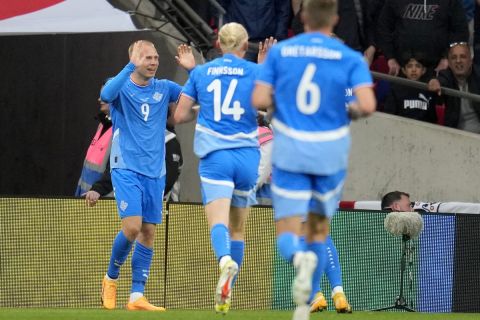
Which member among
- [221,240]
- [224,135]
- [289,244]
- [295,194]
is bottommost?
[221,240]

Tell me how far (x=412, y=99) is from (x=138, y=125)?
5.37 meters

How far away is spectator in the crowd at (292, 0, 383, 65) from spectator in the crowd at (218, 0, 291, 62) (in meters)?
0.18

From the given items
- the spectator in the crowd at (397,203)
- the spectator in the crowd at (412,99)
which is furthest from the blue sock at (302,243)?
the spectator in the crowd at (412,99)

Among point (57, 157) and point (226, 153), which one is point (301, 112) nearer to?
point (226, 153)

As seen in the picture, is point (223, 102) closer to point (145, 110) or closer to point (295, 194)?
point (145, 110)

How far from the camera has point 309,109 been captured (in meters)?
10.0

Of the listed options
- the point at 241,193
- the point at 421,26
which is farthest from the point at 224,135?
the point at 421,26

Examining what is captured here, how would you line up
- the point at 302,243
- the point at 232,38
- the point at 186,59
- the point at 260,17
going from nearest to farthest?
the point at 302,243
the point at 232,38
the point at 186,59
the point at 260,17

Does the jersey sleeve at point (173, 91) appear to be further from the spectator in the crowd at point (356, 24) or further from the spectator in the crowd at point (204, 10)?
the spectator in the crowd at point (204, 10)

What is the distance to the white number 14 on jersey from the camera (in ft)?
39.8

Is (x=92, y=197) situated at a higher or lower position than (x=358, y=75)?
lower

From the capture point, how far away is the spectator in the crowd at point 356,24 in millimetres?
17969

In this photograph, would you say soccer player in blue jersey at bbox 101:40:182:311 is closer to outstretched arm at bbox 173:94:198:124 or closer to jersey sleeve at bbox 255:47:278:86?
outstretched arm at bbox 173:94:198:124

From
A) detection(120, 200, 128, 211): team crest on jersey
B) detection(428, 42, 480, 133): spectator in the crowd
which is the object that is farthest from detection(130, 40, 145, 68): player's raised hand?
detection(428, 42, 480, 133): spectator in the crowd
